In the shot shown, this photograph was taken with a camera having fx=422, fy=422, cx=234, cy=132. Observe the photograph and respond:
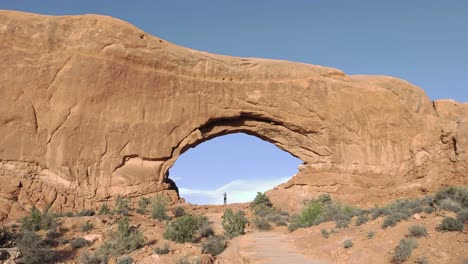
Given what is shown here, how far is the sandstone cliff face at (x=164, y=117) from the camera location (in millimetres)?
20500

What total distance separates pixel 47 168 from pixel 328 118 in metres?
16.9

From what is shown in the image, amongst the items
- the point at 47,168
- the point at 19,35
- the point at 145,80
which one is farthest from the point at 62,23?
the point at 47,168

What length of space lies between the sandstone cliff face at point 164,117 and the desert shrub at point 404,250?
13083 millimetres

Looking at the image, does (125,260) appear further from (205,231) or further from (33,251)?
(205,231)

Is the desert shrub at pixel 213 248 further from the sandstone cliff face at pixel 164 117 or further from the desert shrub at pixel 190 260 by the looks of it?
the sandstone cliff face at pixel 164 117

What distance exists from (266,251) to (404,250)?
4.15m

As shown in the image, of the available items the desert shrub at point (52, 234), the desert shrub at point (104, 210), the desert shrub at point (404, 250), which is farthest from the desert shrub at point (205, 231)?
the desert shrub at point (404, 250)

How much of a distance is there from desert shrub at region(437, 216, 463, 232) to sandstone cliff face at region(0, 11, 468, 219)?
12389mm

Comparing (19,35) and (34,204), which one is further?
(19,35)

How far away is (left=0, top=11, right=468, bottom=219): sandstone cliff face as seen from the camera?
20.5 metres

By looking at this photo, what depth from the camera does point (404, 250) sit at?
7.82 metres

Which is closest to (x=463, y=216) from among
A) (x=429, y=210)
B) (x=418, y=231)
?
(x=418, y=231)

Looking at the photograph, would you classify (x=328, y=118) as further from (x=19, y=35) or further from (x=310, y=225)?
(x=19, y=35)

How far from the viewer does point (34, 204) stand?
19.3 metres
